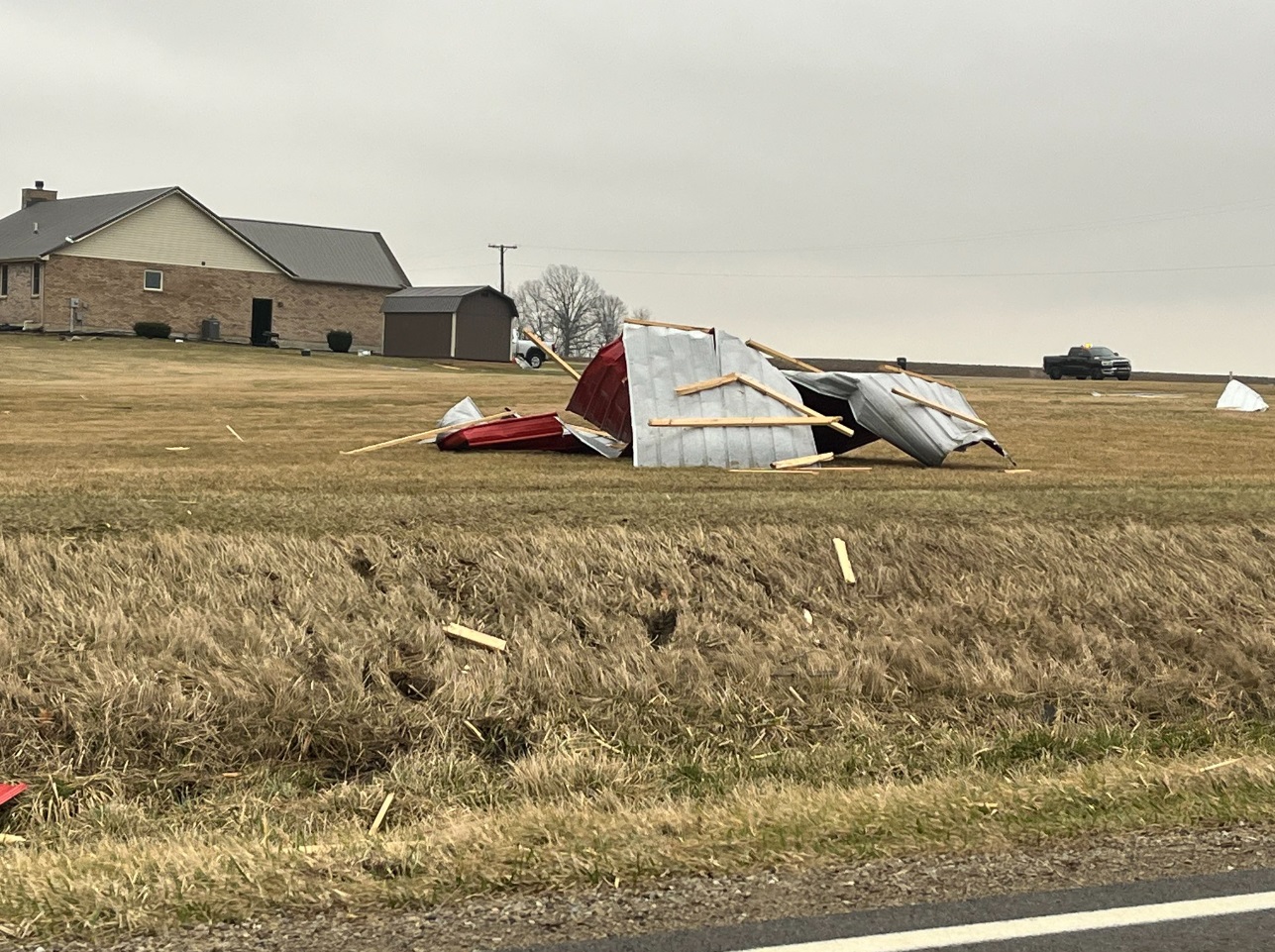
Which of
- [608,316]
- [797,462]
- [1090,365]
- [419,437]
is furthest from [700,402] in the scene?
[608,316]

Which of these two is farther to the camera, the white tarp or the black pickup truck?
the black pickup truck

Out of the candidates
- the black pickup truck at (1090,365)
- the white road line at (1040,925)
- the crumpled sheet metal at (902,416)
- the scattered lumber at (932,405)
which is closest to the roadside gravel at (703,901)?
the white road line at (1040,925)

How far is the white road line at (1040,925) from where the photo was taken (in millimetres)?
4980

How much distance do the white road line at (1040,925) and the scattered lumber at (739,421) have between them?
13.6 meters

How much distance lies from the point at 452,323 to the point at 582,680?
58.2 m

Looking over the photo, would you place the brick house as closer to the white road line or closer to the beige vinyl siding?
the beige vinyl siding

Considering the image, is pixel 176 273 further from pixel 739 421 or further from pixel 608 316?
pixel 608 316

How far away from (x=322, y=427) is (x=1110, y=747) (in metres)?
17.7

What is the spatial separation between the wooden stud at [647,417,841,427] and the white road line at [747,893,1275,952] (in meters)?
13.6

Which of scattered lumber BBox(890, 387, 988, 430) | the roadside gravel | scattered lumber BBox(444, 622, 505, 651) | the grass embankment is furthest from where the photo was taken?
scattered lumber BBox(890, 387, 988, 430)

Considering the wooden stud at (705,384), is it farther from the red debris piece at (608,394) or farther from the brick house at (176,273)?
the brick house at (176,273)

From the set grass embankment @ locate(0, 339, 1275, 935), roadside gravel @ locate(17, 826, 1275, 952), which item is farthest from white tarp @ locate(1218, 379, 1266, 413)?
roadside gravel @ locate(17, 826, 1275, 952)

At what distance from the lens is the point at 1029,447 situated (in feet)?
77.4

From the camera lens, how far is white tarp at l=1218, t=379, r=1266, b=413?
118ft
